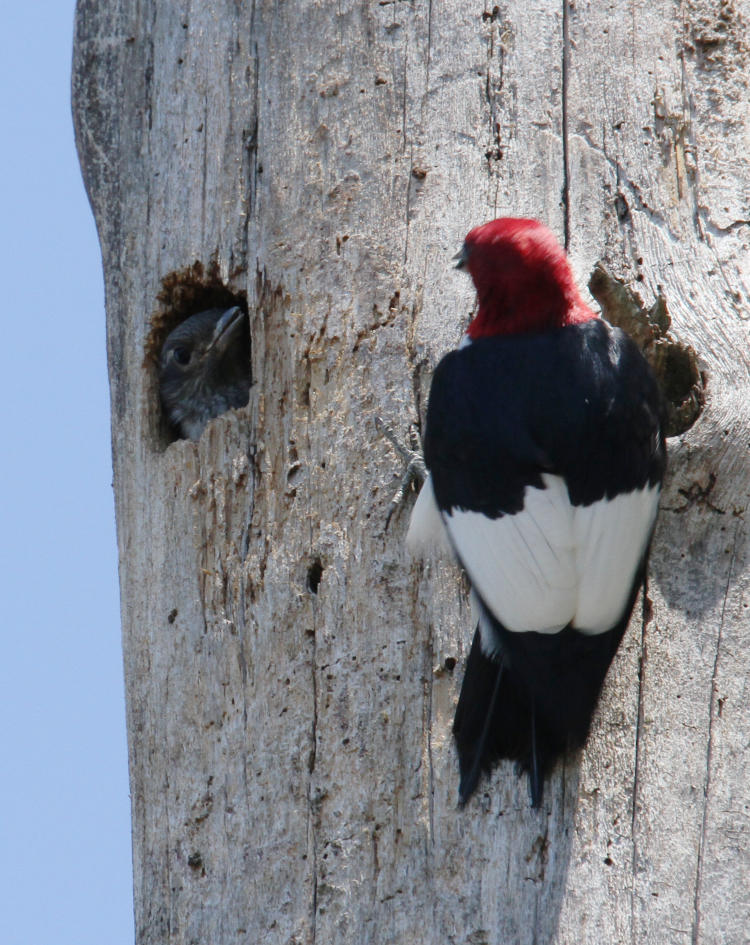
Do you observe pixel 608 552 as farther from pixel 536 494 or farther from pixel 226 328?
pixel 226 328

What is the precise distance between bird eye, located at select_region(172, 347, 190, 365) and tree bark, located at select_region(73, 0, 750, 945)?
14.0 inches

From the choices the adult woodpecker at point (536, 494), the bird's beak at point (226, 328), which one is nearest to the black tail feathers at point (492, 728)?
the adult woodpecker at point (536, 494)

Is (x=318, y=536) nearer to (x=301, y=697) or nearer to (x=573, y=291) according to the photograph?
(x=301, y=697)

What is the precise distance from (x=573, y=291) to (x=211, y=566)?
0.98 m

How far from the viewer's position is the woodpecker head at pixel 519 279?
291 centimetres

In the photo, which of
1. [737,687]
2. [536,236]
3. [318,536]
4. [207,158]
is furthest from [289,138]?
[737,687]

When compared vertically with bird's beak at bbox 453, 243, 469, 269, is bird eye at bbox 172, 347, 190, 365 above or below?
below

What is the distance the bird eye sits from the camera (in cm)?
393

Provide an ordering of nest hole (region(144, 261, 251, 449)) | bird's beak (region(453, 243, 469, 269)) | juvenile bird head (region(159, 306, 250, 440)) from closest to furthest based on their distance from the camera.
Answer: bird's beak (region(453, 243, 469, 269))
nest hole (region(144, 261, 251, 449))
juvenile bird head (region(159, 306, 250, 440))

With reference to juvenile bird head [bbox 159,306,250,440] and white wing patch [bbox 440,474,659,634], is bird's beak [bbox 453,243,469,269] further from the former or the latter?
Answer: juvenile bird head [bbox 159,306,250,440]

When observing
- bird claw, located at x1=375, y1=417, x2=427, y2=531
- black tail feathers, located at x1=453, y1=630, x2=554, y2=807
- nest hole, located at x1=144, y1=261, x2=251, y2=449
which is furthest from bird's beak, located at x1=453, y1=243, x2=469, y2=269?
black tail feathers, located at x1=453, y1=630, x2=554, y2=807

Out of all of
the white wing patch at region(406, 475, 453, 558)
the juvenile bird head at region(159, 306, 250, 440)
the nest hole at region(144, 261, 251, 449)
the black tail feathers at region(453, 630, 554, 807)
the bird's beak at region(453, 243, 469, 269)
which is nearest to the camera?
the black tail feathers at region(453, 630, 554, 807)

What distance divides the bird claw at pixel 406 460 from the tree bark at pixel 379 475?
0.08 feet

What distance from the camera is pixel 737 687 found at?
9.21ft
